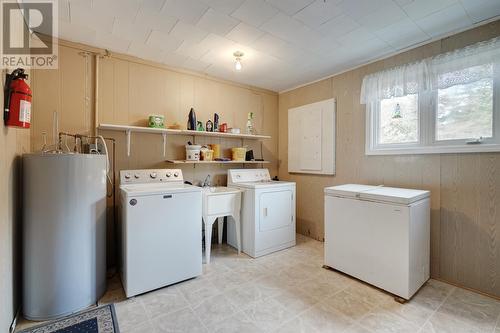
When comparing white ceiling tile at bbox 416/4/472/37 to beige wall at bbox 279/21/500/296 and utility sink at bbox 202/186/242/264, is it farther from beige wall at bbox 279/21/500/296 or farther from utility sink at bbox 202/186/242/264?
utility sink at bbox 202/186/242/264

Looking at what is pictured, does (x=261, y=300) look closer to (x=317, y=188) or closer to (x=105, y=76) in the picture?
(x=317, y=188)

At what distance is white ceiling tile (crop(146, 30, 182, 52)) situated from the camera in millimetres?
2172

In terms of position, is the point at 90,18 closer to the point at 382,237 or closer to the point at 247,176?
the point at 247,176

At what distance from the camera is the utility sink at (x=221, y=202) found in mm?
2602

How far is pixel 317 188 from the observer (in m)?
3.38

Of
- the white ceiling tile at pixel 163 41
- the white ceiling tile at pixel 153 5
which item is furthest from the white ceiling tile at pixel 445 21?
the white ceiling tile at pixel 163 41

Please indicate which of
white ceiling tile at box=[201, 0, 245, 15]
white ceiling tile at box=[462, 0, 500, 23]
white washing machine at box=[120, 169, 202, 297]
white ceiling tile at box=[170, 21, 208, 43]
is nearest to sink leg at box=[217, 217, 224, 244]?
white washing machine at box=[120, 169, 202, 297]

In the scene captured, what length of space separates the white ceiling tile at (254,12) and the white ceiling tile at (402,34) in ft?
3.41

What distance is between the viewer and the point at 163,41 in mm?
2297

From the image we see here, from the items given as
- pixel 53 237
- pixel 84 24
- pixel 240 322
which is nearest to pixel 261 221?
pixel 240 322

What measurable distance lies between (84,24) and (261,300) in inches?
110

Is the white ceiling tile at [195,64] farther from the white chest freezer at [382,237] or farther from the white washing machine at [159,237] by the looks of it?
the white chest freezer at [382,237]

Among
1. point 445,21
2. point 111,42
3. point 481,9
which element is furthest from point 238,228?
point 481,9

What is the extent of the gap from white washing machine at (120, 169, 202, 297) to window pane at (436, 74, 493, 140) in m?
2.43
